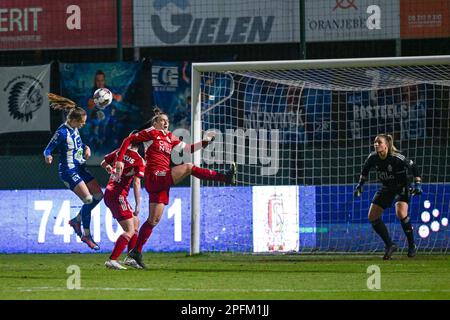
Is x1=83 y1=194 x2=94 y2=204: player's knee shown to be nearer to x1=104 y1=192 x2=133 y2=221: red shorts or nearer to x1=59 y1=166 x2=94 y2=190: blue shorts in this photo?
x1=59 y1=166 x2=94 y2=190: blue shorts

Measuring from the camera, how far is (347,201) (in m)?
18.0

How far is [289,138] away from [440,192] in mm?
→ 2604

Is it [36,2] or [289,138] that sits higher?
[36,2]

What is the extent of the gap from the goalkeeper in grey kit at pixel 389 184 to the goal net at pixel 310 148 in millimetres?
1324

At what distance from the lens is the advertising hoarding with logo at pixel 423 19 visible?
20797mm

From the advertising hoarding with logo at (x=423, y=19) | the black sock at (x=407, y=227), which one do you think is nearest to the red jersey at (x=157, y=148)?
the black sock at (x=407, y=227)

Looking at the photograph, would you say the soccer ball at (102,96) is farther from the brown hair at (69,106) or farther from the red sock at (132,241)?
the red sock at (132,241)

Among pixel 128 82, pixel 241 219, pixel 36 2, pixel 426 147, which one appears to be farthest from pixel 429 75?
pixel 36 2

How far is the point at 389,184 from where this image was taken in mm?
16453

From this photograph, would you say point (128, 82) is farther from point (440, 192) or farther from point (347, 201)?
point (440, 192)

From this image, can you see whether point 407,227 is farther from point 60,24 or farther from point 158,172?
point 60,24

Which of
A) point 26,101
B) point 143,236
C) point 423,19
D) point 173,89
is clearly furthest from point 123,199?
point 423,19

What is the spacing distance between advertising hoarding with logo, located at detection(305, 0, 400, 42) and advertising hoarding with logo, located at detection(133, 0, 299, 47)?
0.51 meters

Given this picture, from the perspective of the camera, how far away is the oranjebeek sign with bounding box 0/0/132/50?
21.4m
